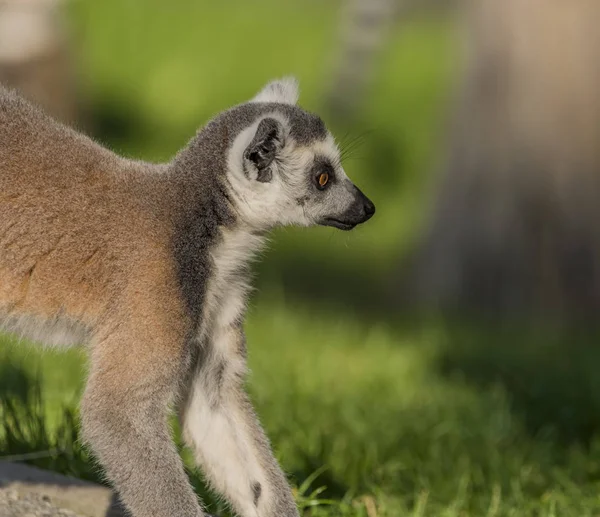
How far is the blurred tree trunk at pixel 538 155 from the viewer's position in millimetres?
10289

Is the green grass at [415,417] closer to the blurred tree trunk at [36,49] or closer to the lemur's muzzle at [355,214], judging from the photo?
the lemur's muzzle at [355,214]

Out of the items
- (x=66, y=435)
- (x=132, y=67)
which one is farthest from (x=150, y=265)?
(x=132, y=67)

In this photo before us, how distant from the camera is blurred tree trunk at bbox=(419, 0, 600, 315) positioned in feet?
33.8

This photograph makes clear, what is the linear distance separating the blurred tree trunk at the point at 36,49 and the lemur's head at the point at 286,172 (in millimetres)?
7242

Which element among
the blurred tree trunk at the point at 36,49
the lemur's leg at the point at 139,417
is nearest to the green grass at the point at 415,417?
the lemur's leg at the point at 139,417

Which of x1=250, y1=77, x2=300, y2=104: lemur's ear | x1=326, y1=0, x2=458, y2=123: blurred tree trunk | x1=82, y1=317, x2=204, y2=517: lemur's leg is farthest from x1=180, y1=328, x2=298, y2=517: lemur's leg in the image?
x1=326, y1=0, x2=458, y2=123: blurred tree trunk

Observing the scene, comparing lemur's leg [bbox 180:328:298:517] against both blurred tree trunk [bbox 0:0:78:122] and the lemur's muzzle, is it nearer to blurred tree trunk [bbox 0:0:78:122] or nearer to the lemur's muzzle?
the lemur's muzzle

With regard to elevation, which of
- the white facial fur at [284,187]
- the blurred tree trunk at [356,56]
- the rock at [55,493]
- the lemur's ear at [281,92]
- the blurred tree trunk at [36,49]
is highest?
the blurred tree trunk at [356,56]

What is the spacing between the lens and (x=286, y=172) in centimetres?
500

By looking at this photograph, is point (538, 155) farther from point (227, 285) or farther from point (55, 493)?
point (55, 493)

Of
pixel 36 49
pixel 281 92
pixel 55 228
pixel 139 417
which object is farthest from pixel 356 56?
pixel 139 417

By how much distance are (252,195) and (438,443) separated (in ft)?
8.06

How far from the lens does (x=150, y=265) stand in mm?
4496

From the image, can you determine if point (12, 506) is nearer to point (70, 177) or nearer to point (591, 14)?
point (70, 177)
